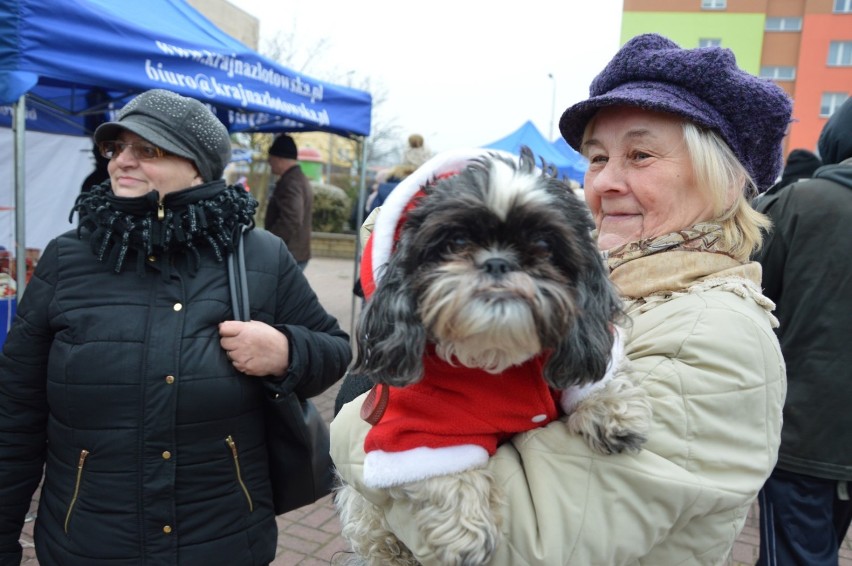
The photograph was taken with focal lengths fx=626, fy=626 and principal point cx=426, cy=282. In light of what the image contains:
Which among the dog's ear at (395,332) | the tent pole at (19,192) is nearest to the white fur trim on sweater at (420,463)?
the dog's ear at (395,332)

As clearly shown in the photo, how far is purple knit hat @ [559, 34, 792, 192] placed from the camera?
1.73 m

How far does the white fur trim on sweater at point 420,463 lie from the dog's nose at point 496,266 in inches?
17.6

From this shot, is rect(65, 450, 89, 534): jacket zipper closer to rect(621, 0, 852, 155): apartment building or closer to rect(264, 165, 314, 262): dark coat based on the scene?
rect(264, 165, 314, 262): dark coat

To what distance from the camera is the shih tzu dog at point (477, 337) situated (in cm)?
135

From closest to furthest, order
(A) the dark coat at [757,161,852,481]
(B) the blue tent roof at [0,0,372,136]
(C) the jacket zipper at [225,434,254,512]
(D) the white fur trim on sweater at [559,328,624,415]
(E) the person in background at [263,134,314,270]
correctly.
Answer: (D) the white fur trim on sweater at [559,328,624,415]
(C) the jacket zipper at [225,434,254,512]
(A) the dark coat at [757,161,852,481]
(B) the blue tent roof at [0,0,372,136]
(E) the person in background at [263,134,314,270]

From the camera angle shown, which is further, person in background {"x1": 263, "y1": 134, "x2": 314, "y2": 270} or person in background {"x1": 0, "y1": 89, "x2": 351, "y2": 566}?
person in background {"x1": 263, "y1": 134, "x2": 314, "y2": 270}

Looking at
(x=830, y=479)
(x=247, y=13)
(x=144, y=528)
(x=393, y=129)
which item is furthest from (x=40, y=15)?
(x=393, y=129)

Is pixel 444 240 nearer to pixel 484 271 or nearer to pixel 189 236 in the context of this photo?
pixel 484 271

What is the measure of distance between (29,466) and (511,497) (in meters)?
1.92

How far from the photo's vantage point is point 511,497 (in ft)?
4.86

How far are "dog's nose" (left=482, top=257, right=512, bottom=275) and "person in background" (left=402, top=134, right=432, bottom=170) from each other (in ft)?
22.7

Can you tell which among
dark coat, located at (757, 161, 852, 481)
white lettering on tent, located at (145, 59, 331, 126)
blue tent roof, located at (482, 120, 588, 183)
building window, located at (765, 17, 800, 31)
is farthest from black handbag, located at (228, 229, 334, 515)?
building window, located at (765, 17, 800, 31)

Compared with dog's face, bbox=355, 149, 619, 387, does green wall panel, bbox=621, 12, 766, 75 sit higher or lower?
higher

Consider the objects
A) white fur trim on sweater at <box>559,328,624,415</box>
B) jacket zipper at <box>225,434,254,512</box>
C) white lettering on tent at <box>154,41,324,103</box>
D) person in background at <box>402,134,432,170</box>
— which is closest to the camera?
white fur trim on sweater at <box>559,328,624,415</box>
